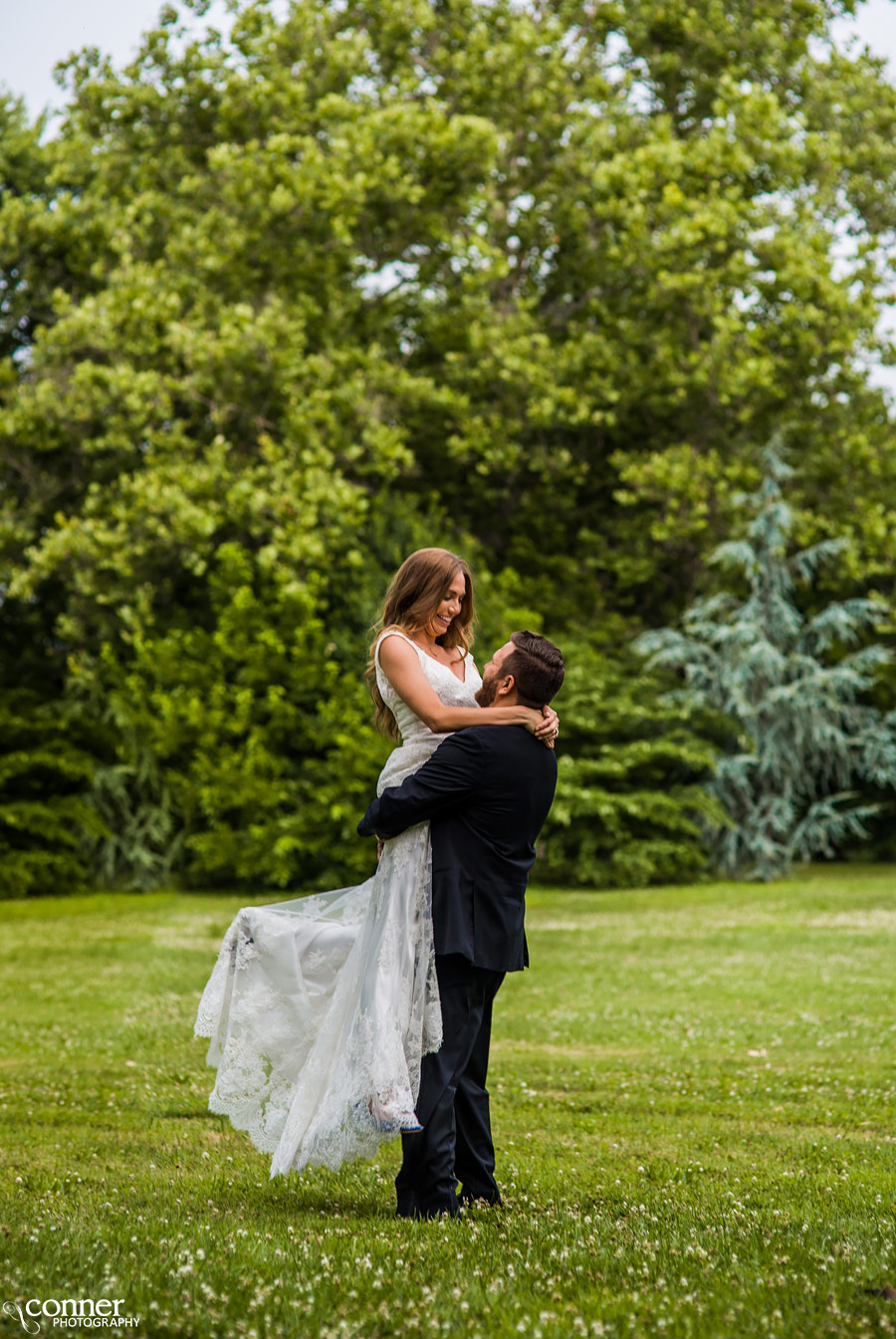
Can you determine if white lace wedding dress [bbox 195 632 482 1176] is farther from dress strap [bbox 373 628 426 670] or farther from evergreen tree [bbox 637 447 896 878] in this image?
evergreen tree [bbox 637 447 896 878]

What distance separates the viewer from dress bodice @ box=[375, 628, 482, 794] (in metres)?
5.13

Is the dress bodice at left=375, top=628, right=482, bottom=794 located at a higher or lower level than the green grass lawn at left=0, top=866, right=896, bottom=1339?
higher

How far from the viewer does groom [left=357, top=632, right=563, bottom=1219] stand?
4.84 m

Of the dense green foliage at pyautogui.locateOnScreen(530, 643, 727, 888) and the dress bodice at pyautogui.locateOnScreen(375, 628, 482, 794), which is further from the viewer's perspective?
the dense green foliage at pyautogui.locateOnScreen(530, 643, 727, 888)

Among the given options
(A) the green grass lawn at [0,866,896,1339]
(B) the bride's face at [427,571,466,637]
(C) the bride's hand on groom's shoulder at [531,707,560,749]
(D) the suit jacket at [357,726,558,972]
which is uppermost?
(B) the bride's face at [427,571,466,637]

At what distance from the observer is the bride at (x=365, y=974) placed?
4840 millimetres

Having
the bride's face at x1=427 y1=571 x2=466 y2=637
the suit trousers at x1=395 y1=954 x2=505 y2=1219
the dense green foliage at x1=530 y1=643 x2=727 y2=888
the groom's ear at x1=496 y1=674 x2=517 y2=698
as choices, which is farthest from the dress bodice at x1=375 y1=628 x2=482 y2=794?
the dense green foliage at x1=530 y1=643 x2=727 y2=888

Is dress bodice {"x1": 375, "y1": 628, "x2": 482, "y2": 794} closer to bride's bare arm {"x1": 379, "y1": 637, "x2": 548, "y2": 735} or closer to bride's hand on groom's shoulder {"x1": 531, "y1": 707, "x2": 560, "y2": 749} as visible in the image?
bride's bare arm {"x1": 379, "y1": 637, "x2": 548, "y2": 735}

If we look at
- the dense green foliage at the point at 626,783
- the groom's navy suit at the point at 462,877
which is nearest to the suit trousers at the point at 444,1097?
the groom's navy suit at the point at 462,877

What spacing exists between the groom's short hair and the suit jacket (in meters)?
0.14
